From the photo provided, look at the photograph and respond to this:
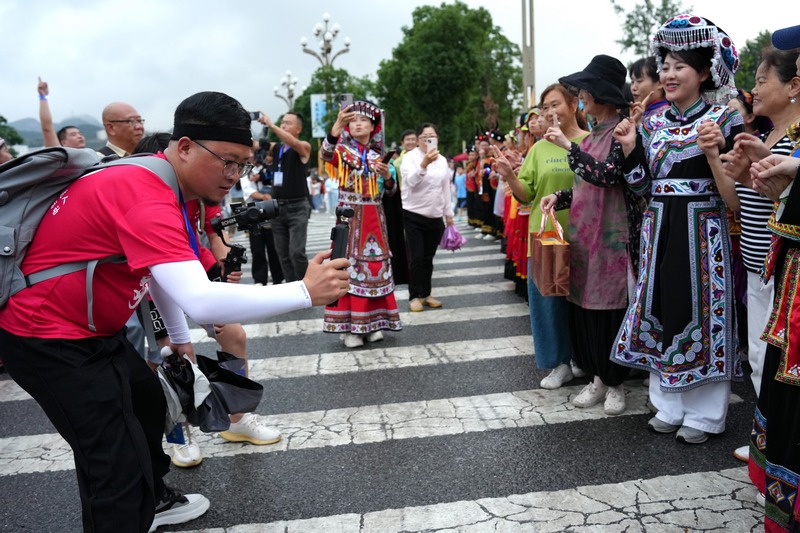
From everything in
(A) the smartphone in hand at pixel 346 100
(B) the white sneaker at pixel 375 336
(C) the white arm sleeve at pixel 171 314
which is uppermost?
(A) the smartphone in hand at pixel 346 100

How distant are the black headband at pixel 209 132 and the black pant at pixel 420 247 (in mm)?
4990

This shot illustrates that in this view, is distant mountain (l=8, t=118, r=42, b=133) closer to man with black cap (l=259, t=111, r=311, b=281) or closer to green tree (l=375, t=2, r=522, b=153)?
green tree (l=375, t=2, r=522, b=153)

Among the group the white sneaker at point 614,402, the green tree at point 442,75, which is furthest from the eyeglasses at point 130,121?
the green tree at point 442,75

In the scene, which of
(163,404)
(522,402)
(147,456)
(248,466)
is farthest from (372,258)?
(147,456)

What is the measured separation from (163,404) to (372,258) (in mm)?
3350

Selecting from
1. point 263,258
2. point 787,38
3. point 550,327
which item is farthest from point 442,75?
point 787,38

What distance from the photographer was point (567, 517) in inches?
111

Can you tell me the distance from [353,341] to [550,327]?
78.4 inches

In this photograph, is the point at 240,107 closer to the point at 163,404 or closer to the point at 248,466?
the point at 163,404

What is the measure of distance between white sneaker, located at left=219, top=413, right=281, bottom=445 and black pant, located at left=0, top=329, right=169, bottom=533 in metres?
1.49

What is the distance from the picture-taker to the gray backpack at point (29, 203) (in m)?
2.10

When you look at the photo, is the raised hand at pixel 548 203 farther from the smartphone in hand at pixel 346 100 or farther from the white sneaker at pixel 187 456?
the white sneaker at pixel 187 456

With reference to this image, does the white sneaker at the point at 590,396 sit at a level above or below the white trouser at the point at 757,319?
below

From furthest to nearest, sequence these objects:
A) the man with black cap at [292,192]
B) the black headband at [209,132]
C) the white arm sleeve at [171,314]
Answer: the man with black cap at [292,192], the white arm sleeve at [171,314], the black headband at [209,132]
